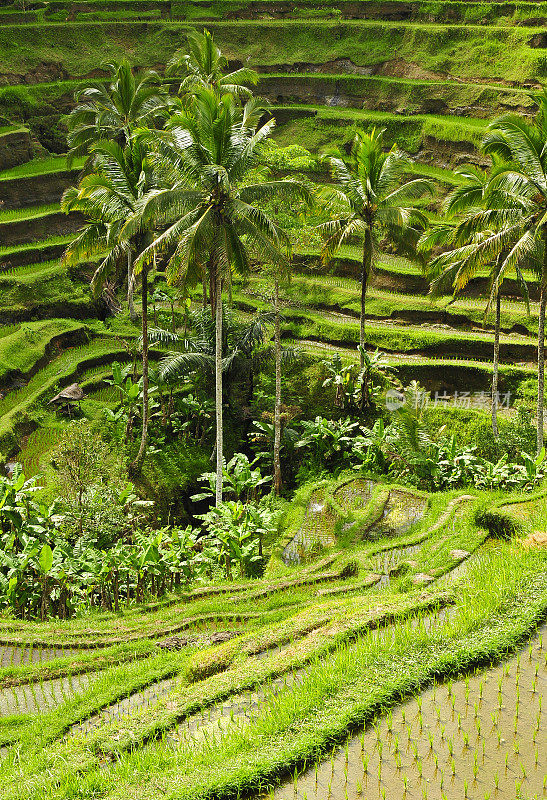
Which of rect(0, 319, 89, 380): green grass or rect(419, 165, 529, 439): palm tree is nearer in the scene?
rect(419, 165, 529, 439): palm tree

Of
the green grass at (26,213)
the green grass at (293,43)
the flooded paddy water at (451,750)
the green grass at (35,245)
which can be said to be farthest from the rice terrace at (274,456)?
the green grass at (293,43)

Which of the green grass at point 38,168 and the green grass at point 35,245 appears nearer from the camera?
the green grass at point 35,245

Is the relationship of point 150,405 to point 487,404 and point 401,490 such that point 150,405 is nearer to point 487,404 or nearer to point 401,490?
point 401,490

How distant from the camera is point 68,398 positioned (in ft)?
63.9

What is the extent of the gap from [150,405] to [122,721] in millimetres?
12363

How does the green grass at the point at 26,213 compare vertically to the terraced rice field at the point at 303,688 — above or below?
above

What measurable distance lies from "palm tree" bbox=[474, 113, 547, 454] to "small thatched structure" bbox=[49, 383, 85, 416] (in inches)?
444

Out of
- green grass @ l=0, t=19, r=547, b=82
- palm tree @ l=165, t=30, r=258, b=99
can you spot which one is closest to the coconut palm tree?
palm tree @ l=165, t=30, r=258, b=99

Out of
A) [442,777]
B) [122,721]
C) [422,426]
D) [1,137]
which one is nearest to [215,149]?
[422,426]

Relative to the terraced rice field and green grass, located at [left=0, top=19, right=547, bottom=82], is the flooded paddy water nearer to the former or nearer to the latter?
the terraced rice field

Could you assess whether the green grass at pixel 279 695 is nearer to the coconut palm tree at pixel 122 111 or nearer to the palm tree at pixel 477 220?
the palm tree at pixel 477 220

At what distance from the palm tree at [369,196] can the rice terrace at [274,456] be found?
84 millimetres

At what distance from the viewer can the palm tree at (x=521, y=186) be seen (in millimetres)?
14227

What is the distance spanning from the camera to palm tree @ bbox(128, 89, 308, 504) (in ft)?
43.0
